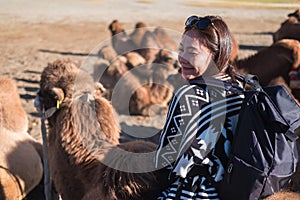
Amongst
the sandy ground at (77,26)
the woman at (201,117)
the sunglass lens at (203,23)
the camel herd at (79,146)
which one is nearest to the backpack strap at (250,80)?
the woman at (201,117)

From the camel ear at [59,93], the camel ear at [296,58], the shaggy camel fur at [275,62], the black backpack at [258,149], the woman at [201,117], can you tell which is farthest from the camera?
the shaggy camel fur at [275,62]

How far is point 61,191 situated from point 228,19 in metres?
19.9

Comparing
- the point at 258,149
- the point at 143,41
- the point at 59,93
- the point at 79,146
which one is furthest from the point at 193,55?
the point at 143,41

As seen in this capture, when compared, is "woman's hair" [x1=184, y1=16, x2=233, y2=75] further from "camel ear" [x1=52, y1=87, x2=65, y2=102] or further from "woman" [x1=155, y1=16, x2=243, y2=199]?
"camel ear" [x1=52, y1=87, x2=65, y2=102]

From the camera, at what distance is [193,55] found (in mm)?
2428

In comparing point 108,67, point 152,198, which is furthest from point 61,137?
point 108,67

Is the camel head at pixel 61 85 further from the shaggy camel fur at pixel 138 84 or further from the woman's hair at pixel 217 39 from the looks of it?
the shaggy camel fur at pixel 138 84

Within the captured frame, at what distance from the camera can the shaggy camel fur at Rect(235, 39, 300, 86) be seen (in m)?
6.68

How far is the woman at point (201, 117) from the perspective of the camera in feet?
7.63

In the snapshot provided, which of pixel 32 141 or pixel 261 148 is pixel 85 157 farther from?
pixel 32 141

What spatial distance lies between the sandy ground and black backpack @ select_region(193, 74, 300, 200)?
535cm

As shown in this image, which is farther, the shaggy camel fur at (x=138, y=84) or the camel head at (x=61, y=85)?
the shaggy camel fur at (x=138, y=84)

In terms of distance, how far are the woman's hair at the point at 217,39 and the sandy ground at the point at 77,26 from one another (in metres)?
5.19

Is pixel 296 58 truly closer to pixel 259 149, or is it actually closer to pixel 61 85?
pixel 61 85
